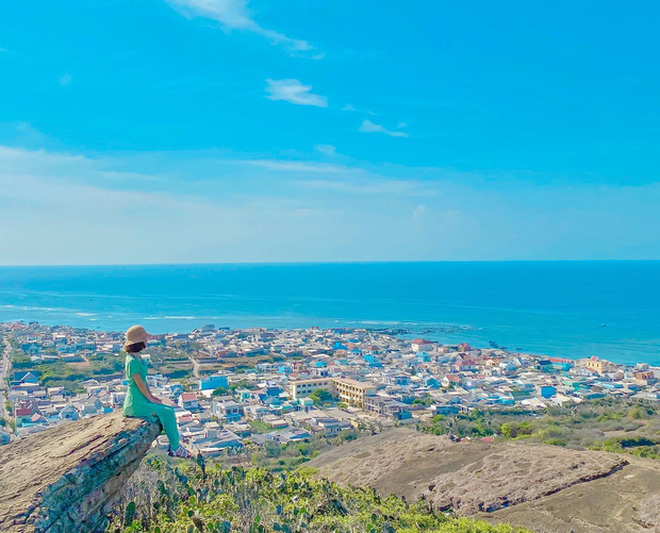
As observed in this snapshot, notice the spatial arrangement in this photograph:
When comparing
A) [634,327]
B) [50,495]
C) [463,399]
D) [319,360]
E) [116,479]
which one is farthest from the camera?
[634,327]

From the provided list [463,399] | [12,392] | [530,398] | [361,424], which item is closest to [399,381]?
[463,399]

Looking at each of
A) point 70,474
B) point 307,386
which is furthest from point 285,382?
point 70,474

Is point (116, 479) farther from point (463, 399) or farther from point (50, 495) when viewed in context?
point (463, 399)

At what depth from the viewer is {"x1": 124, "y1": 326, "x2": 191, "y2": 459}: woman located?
5199 millimetres

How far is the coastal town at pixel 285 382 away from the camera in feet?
92.8

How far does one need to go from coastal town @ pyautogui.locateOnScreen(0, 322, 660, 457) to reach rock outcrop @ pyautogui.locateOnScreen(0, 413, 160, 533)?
1650cm

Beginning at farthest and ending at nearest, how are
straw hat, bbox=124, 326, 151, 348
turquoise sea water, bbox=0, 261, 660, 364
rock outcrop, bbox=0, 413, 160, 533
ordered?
turquoise sea water, bbox=0, 261, 660, 364 < straw hat, bbox=124, 326, 151, 348 < rock outcrop, bbox=0, 413, 160, 533

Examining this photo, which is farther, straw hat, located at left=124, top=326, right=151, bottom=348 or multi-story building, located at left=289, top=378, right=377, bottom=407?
multi-story building, located at left=289, top=378, right=377, bottom=407

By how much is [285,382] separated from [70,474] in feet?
113

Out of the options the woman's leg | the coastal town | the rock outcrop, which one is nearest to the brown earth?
the woman's leg

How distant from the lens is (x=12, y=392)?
1320 inches

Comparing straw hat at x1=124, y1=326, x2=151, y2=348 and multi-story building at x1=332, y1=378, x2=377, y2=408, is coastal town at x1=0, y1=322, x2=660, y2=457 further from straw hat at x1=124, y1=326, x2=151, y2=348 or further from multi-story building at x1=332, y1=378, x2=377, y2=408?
straw hat at x1=124, y1=326, x2=151, y2=348

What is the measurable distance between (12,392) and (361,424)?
21.0 m

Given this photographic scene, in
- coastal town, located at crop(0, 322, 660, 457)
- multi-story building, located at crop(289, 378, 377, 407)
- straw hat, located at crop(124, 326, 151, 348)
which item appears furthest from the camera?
multi-story building, located at crop(289, 378, 377, 407)
